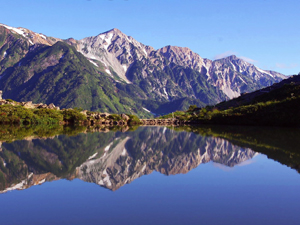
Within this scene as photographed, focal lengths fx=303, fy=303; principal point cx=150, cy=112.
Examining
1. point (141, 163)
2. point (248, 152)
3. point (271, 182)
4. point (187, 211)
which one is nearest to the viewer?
point (187, 211)

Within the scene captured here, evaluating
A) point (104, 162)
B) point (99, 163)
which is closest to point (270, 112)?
point (104, 162)

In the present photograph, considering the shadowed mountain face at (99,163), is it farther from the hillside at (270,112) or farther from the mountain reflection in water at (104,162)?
the hillside at (270,112)

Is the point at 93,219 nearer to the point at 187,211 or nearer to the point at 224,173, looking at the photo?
the point at 187,211

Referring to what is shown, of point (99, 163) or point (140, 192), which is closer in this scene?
point (140, 192)

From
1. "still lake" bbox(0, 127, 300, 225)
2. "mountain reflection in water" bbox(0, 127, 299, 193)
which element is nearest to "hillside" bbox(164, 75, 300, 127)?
"mountain reflection in water" bbox(0, 127, 299, 193)

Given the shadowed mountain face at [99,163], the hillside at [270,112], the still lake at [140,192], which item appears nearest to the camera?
the still lake at [140,192]

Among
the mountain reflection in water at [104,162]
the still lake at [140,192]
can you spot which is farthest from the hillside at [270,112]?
the still lake at [140,192]

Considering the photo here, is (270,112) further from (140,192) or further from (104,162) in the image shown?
(140,192)

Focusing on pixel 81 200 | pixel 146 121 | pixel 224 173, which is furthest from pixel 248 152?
pixel 146 121

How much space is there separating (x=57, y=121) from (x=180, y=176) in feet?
210

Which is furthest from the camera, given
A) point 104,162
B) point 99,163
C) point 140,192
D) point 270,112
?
point 270,112

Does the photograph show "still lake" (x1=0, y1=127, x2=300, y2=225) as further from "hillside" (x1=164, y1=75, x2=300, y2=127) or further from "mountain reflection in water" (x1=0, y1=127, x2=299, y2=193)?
"hillside" (x1=164, y1=75, x2=300, y2=127)

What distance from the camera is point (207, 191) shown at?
11305mm

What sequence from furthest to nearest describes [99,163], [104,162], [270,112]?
[270,112]
[104,162]
[99,163]
